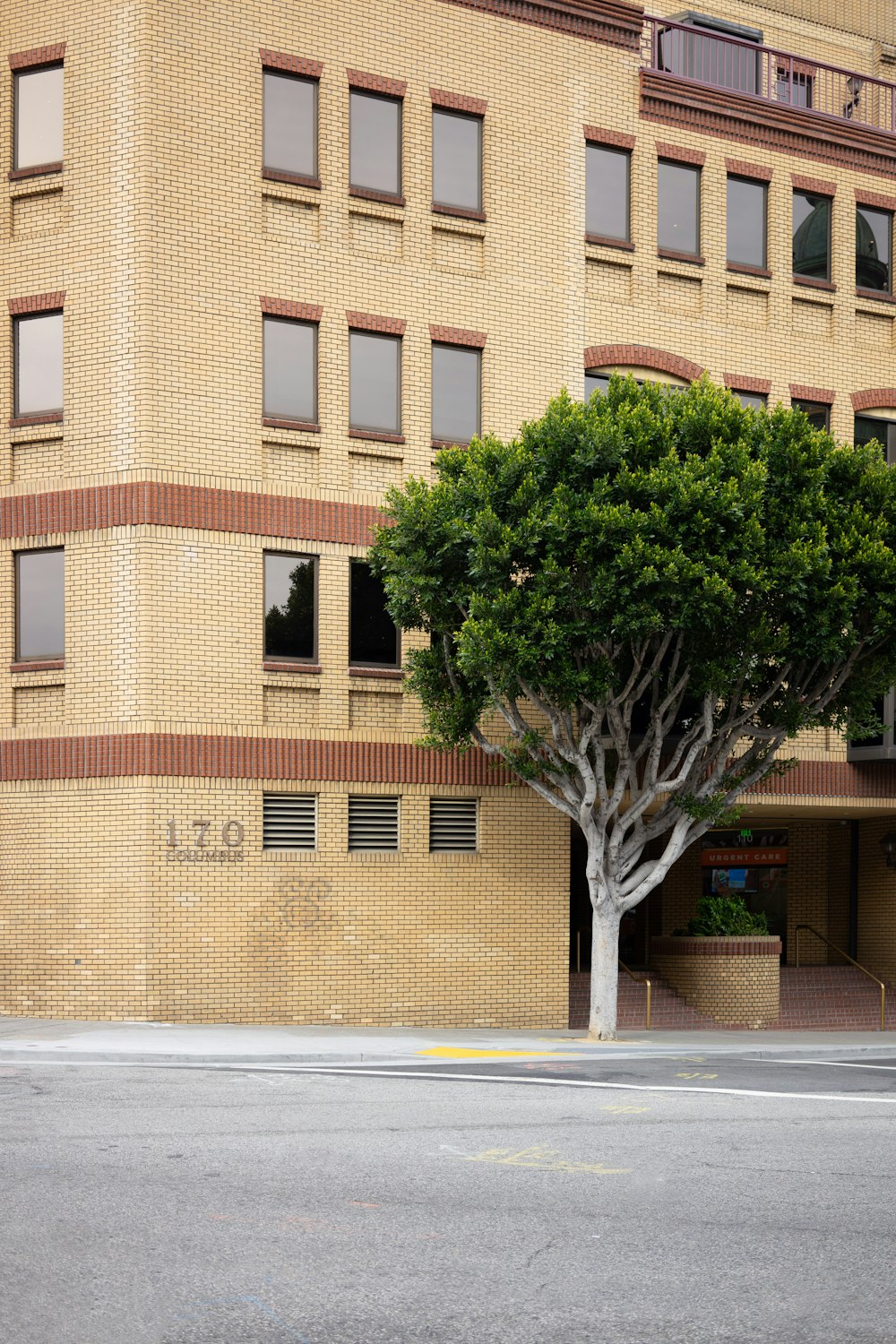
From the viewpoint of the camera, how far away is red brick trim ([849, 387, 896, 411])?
94.8 feet

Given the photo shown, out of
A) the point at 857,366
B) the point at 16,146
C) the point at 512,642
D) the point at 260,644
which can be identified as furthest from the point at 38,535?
the point at 857,366

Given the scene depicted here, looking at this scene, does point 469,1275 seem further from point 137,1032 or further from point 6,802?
point 6,802

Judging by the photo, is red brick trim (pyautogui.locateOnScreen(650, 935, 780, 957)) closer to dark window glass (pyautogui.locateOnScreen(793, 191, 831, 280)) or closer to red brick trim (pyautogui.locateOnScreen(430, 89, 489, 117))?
dark window glass (pyautogui.locateOnScreen(793, 191, 831, 280))

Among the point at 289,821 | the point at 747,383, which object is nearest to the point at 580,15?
the point at 747,383

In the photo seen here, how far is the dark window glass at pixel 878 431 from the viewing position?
29.2 meters

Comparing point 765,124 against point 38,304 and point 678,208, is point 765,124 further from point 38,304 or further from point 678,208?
point 38,304

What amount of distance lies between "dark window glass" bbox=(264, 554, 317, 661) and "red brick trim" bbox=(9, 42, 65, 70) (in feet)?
25.2

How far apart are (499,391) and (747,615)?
21.7 feet

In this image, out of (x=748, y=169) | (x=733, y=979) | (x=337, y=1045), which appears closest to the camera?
(x=337, y=1045)

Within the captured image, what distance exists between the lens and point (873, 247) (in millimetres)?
29578

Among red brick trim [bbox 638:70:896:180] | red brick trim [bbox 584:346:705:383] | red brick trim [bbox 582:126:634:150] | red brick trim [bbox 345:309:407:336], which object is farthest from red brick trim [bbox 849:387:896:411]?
red brick trim [bbox 345:309:407:336]

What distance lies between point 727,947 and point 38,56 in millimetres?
17302

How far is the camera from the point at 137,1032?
64.2 ft

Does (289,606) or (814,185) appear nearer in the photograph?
(289,606)
